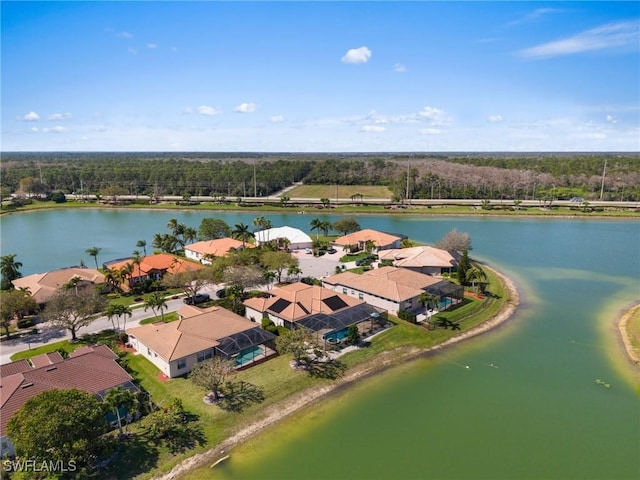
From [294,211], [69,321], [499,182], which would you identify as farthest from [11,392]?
[499,182]

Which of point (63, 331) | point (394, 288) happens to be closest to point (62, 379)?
point (63, 331)

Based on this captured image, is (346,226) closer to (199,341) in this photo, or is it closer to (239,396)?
(199,341)

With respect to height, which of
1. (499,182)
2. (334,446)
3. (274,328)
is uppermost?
(499,182)

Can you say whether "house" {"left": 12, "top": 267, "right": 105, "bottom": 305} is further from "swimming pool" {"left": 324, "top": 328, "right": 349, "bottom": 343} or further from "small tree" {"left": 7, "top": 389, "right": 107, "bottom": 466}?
"swimming pool" {"left": 324, "top": 328, "right": 349, "bottom": 343}

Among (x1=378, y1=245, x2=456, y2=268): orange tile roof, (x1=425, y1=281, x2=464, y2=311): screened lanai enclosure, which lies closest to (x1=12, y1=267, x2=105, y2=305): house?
(x1=425, y1=281, x2=464, y2=311): screened lanai enclosure

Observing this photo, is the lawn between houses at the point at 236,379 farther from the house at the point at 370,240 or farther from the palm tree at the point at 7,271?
the house at the point at 370,240

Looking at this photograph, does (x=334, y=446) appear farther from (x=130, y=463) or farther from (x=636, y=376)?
(x=636, y=376)

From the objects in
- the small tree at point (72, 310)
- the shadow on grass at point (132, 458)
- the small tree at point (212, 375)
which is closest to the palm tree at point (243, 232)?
the small tree at point (72, 310)
